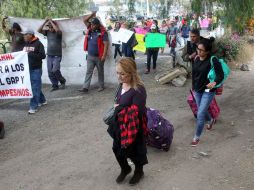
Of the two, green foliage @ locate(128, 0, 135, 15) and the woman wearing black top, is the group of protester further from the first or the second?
green foliage @ locate(128, 0, 135, 15)

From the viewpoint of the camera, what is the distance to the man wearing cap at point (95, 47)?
995 centimetres

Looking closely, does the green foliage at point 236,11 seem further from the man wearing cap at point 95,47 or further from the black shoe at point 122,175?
the black shoe at point 122,175

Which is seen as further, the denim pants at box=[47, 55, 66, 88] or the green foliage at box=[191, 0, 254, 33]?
the denim pants at box=[47, 55, 66, 88]

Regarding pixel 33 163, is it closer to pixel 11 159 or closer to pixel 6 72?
pixel 11 159

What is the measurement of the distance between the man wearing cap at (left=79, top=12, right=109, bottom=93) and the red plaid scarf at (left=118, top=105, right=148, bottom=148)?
5.51 m

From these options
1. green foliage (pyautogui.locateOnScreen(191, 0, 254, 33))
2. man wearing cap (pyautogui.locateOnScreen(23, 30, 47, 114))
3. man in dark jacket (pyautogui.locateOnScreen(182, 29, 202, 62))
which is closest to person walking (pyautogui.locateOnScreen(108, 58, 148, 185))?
man in dark jacket (pyautogui.locateOnScreen(182, 29, 202, 62))

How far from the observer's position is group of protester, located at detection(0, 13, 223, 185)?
453cm

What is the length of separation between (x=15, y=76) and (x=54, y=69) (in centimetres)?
193

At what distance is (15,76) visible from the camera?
8555 mm

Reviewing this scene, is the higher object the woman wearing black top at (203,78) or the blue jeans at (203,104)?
the woman wearing black top at (203,78)

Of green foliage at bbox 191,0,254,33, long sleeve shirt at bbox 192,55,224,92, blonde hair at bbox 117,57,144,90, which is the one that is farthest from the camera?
green foliage at bbox 191,0,254,33

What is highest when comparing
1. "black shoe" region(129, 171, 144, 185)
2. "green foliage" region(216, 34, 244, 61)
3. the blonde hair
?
the blonde hair

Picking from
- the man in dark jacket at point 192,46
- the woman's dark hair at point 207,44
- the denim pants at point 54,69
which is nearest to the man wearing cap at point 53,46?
the denim pants at point 54,69

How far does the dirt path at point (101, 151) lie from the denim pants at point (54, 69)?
1220 mm
